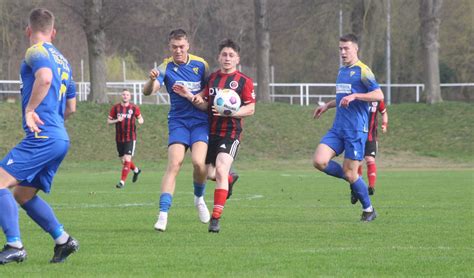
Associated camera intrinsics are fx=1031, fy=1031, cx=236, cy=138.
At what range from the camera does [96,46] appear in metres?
35.6

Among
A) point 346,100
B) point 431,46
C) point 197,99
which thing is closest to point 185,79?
point 197,99

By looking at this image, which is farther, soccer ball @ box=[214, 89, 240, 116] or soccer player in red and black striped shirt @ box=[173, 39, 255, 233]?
soccer player in red and black striped shirt @ box=[173, 39, 255, 233]

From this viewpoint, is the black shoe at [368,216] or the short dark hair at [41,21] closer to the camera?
the short dark hair at [41,21]

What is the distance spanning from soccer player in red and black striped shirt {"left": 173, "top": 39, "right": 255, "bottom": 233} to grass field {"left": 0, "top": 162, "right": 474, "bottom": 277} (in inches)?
25.0

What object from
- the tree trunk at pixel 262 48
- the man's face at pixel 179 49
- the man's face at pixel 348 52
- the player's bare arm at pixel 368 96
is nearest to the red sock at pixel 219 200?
the man's face at pixel 179 49

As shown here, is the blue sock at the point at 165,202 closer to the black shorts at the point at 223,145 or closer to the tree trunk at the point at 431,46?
the black shorts at the point at 223,145

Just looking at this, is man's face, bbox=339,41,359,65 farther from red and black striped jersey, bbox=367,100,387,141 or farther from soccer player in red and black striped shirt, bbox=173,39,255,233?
red and black striped jersey, bbox=367,100,387,141

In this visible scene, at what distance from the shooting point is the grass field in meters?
7.77

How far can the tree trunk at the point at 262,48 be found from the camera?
3803 cm

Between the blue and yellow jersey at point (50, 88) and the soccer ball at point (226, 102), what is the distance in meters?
2.89

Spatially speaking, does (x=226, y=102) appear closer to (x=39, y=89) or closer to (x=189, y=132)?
(x=189, y=132)

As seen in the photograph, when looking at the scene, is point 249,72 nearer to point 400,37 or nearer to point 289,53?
point 289,53

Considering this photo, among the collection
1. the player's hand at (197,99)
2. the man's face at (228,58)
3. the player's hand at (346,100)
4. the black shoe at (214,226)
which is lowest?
the black shoe at (214,226)

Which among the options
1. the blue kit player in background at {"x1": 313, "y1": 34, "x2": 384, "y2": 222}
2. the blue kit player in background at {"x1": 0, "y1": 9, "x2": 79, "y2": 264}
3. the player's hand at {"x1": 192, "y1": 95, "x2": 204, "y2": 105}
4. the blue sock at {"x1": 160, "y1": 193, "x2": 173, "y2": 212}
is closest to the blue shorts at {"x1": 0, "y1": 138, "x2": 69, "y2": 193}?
the blue kit player in background at {"x1": 0, "y1": 9, "x2": 79, "y2": 264}
